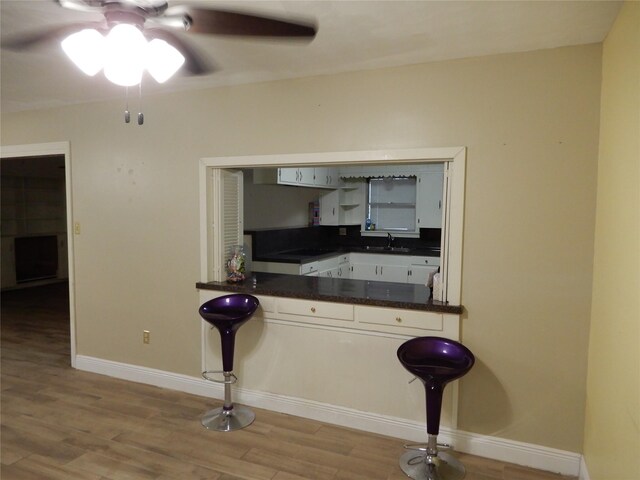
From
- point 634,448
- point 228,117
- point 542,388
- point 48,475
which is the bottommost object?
point 48,475

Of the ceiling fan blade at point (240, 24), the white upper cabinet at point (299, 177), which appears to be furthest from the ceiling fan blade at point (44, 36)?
the white upper cabinet at point (299, 177)

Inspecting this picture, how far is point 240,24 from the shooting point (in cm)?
155

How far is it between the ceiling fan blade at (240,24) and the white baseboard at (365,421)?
7.78ft

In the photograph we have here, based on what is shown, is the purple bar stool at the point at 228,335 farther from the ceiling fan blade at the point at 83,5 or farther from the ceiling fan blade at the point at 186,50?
the ceiling fan blade at the point at 83,5

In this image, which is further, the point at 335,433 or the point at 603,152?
the point at 335,433

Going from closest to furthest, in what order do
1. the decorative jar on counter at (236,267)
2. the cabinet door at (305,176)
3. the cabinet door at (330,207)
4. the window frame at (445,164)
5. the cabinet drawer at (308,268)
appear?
the window frame at (445,164), the decorative jar on counter at (236,267), the cabinet drawer at (308,268), the cabinet door at (305,176), the cabinet door at (330,207)

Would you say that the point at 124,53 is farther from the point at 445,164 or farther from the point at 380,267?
the point at 380,267

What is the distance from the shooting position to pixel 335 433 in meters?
2.82

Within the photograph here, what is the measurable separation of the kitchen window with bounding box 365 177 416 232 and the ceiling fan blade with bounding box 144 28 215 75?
12.7 feet

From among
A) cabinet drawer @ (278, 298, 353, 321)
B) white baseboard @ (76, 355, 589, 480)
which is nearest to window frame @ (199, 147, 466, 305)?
A: cabinet drawer @ (278, 298, 353, 321)

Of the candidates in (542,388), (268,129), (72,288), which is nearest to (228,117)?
(268,129)

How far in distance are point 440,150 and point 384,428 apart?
1.84 m

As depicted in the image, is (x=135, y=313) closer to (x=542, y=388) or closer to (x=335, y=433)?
(x=335, y=433)

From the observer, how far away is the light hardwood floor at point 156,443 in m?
2.40
